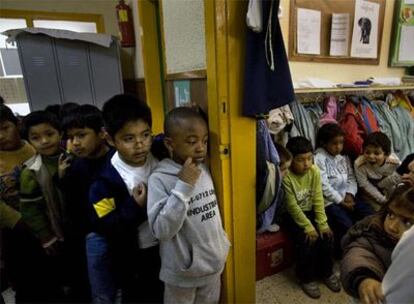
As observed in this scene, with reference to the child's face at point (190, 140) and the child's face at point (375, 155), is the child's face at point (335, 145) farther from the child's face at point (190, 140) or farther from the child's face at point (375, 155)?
the child's face at point (190, 140)

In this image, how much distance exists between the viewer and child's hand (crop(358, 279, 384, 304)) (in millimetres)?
664

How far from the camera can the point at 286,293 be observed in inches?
57.2

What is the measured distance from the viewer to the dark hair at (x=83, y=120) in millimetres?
1047

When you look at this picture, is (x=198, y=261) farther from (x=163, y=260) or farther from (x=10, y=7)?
(x=10, y=7)

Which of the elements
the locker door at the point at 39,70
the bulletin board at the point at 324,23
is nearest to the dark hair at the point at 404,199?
the bulletin board at the point at 324,23

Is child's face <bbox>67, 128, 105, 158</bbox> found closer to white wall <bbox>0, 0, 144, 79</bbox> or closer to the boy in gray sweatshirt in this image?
the boy in gray sweatshirt

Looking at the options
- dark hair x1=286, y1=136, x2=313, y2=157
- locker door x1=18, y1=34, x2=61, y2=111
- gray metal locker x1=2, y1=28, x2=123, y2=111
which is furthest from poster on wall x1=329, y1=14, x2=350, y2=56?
locker door x1=18, y1=34, x2=61, y2=111

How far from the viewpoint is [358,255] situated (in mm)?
809

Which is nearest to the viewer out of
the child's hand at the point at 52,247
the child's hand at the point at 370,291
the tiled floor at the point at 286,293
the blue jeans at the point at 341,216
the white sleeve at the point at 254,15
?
the child's hand at the point at 370,291

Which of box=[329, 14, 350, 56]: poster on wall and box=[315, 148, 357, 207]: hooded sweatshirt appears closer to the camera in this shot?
box=[315, 148, 357, 207]: hooded sweatshirt

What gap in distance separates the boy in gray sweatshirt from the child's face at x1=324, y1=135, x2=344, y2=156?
112cm

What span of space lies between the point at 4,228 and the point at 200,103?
1077mm

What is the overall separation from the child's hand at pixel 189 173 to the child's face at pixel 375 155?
1433 millimetres

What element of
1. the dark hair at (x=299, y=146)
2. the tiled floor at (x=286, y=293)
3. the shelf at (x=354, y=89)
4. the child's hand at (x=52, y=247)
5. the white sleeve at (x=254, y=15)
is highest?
the white sleeve at (x=254, y=15)
